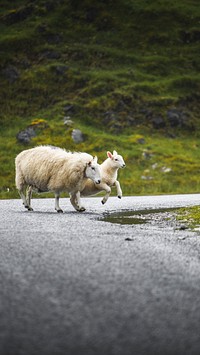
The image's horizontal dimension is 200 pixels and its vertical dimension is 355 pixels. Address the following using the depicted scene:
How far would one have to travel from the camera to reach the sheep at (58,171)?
16.2m

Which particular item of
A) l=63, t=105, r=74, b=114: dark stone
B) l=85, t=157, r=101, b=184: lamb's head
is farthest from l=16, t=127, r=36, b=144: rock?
l=85, t=157, r=101, b=184: lamb's head

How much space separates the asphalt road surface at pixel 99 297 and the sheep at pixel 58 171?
793 cm

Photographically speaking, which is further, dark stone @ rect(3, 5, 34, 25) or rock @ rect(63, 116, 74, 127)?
dark stone @ rect(3, 5, 34, 25)

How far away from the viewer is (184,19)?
93438 millimetres

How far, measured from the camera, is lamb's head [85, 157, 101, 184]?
16.2m

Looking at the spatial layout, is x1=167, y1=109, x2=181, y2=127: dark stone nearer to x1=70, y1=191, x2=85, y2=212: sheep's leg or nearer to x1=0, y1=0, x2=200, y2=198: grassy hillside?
x1=0, y1=0, x2=200, y2=198: grassy hillside

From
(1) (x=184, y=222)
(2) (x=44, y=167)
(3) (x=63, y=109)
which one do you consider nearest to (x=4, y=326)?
(1) (x=184, y=222)

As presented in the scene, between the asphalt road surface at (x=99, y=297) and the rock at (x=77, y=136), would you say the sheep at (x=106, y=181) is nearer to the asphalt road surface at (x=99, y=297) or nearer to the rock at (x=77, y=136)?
the asphalt road surface at (x=99, y=297)

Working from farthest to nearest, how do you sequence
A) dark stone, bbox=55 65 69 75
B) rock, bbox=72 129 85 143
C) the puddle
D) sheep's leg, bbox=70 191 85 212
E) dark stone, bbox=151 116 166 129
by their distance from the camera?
dark stone, bbox=55 65 69 75 < dark stone, bbox=151 116 166 129 < rock, bbox=72 129 85 143 < sheep's leg, bbox=70 191 85 212 < the puddle

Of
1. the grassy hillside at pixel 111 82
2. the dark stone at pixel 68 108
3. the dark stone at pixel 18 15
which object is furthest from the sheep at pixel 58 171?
the dark stone at pixel 18 15

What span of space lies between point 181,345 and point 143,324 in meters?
0.45

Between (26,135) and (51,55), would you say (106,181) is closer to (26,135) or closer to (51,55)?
(26,135)

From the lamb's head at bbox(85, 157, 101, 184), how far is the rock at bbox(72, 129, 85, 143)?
130 feet

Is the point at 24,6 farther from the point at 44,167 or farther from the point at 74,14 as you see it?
the point at 44,167
